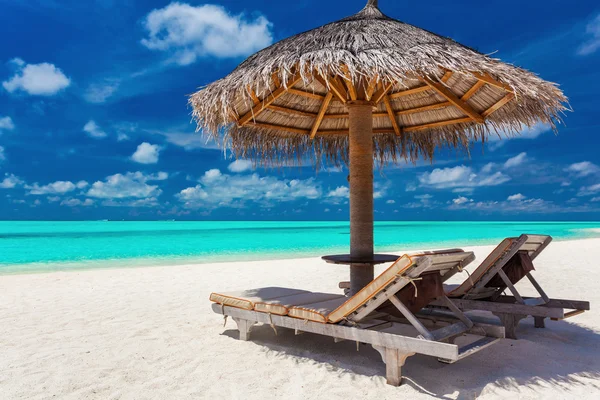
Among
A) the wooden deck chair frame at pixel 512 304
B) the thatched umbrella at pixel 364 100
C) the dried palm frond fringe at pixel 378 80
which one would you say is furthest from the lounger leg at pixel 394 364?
the dried palm frond fringe at pixel 378 80

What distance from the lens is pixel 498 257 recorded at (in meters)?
3.43

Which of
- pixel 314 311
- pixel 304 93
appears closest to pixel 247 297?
pixel 314 311

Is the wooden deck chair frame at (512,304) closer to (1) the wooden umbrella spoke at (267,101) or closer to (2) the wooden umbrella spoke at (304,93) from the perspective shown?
(1) the wooden umbrella spoke at (267,101)

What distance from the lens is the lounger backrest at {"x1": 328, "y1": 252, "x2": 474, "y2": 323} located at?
8.01 feet

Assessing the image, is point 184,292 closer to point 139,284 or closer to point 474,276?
point 139,284

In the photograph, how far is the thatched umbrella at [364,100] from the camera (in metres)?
3.21

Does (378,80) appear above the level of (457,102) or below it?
below

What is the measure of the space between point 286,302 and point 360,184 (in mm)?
1303

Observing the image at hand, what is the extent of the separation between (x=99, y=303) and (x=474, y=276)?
4.14 meters

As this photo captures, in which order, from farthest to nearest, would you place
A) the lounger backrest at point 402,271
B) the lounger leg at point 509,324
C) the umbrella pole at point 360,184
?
the umbrella pole at point 360,184, the lounger leg at point 509,324, the lounger backrest at point 402,271

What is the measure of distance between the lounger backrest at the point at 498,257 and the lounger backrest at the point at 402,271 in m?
0.60

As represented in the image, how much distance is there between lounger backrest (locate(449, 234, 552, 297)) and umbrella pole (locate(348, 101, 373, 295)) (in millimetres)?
826

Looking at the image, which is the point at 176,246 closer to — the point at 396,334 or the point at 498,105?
the point at 498,105

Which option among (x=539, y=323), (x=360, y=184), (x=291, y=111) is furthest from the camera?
(x=291, y=111)
